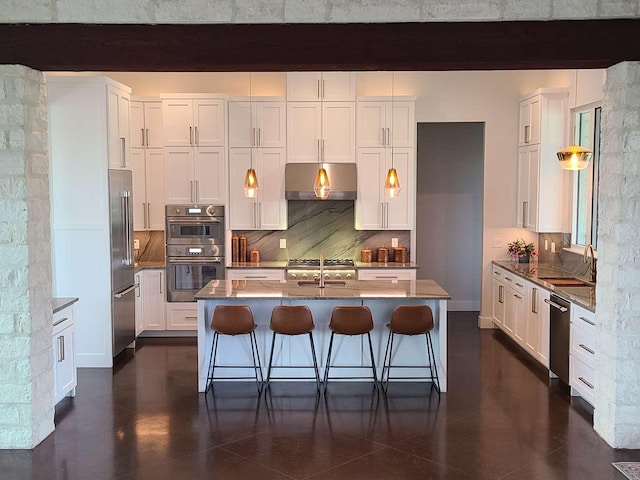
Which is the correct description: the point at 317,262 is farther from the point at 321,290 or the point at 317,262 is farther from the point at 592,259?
the point at 592,259

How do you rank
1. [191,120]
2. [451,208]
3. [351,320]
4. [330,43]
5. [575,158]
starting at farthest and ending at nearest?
[451,208]
[191,120]
[575,158]
[351,320]
[330,43]

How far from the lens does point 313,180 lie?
799 cm

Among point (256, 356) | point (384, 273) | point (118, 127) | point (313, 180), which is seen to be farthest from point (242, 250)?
point (256, 356)

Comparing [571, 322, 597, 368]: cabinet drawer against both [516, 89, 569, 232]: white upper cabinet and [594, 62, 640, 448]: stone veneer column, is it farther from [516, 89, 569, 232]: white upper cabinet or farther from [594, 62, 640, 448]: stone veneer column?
[516, 89, 569, 232]: white upper cabinet

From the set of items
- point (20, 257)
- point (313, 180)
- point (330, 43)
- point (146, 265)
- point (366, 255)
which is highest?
point (330, 43)

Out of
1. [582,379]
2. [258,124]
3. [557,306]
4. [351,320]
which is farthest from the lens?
[258,124]

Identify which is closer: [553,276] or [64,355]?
[64,355]

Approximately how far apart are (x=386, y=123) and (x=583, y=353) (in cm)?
392

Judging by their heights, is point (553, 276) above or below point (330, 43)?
below

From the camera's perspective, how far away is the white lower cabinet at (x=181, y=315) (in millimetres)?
7988

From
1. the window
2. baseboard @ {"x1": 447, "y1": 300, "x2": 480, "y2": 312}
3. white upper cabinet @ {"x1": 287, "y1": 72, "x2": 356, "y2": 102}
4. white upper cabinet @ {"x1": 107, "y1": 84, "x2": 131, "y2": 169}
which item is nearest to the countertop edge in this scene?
white upper cabinet @ {"x1": 107, "y1": 84, "x2": 131, "y2": 169}

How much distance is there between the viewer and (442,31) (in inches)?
173

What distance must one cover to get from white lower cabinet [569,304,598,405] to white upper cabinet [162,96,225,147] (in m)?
4.81

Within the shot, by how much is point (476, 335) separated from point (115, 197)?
4819 millimetres
